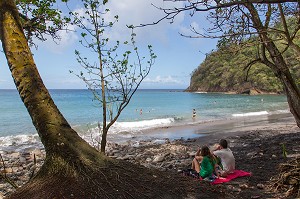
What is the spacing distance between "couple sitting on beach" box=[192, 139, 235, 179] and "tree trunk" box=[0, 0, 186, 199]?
4451 mm

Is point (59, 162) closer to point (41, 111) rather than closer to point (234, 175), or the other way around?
point (41, 111)

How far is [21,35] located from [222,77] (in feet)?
336

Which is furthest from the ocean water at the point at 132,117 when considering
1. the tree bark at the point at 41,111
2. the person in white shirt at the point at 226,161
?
the tree bark at the point at 41,111

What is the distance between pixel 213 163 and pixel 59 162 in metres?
5.50

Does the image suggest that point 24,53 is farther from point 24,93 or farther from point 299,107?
point 299,107

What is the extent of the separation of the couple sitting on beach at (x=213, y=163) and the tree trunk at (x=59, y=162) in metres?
4.45

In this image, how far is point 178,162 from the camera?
35.7 feet

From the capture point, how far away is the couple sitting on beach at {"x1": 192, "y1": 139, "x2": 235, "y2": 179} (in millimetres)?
8031

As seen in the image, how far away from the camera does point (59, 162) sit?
3.46 meters

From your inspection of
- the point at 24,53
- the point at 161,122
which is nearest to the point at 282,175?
the point at 24,53

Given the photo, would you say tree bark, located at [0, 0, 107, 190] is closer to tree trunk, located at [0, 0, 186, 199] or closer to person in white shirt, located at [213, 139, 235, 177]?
tree trunk, located at [0, 0, 186, 199]

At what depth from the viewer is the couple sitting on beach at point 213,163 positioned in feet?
26.3

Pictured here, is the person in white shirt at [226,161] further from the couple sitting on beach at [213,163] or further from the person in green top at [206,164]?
the person in green top at [206,164]

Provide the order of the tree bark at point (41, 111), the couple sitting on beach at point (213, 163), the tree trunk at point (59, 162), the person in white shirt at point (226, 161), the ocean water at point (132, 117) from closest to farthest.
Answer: the tree trunk at point (59, 162), the tree bark at point (41, 111), the couple sitting on beach at point (213, 163), the person in white shirt at point (226, 161), the ocean water at point (132, 117)
